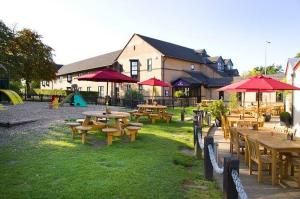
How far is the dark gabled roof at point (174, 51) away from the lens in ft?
125

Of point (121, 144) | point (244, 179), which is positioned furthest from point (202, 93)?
point (244, 179)

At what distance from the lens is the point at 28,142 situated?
10148 mm

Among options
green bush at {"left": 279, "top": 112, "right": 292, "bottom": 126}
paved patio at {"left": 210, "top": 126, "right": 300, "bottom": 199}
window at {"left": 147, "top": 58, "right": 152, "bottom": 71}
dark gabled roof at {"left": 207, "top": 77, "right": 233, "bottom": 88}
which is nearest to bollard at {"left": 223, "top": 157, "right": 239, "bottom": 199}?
paved patio at {"left": 210, "top": 126, "right": 300, "bottom": 199}

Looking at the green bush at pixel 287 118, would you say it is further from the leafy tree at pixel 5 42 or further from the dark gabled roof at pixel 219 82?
the leafy tree at pixel 5 42

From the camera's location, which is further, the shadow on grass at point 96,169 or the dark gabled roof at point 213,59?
the dark gabled roof at point 213,59

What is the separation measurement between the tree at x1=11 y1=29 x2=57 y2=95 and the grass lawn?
29426mm

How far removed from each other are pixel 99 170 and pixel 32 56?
35.2 meters

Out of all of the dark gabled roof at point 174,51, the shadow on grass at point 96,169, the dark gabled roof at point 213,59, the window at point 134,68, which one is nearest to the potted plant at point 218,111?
the shadow on grass at point 96,169

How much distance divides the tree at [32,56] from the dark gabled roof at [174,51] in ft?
44.3

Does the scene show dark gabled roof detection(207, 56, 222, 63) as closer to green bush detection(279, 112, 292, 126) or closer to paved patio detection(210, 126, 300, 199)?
green bush detection(279, 112, 292, 126)

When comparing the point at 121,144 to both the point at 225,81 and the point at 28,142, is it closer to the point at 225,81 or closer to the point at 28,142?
the point at 28,142

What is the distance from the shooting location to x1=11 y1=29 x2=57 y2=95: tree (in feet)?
123

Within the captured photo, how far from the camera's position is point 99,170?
6.90 m

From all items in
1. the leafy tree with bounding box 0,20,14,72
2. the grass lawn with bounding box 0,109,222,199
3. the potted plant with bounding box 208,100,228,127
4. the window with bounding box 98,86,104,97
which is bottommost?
the grass lawn with bounding box 0,109,222,199
